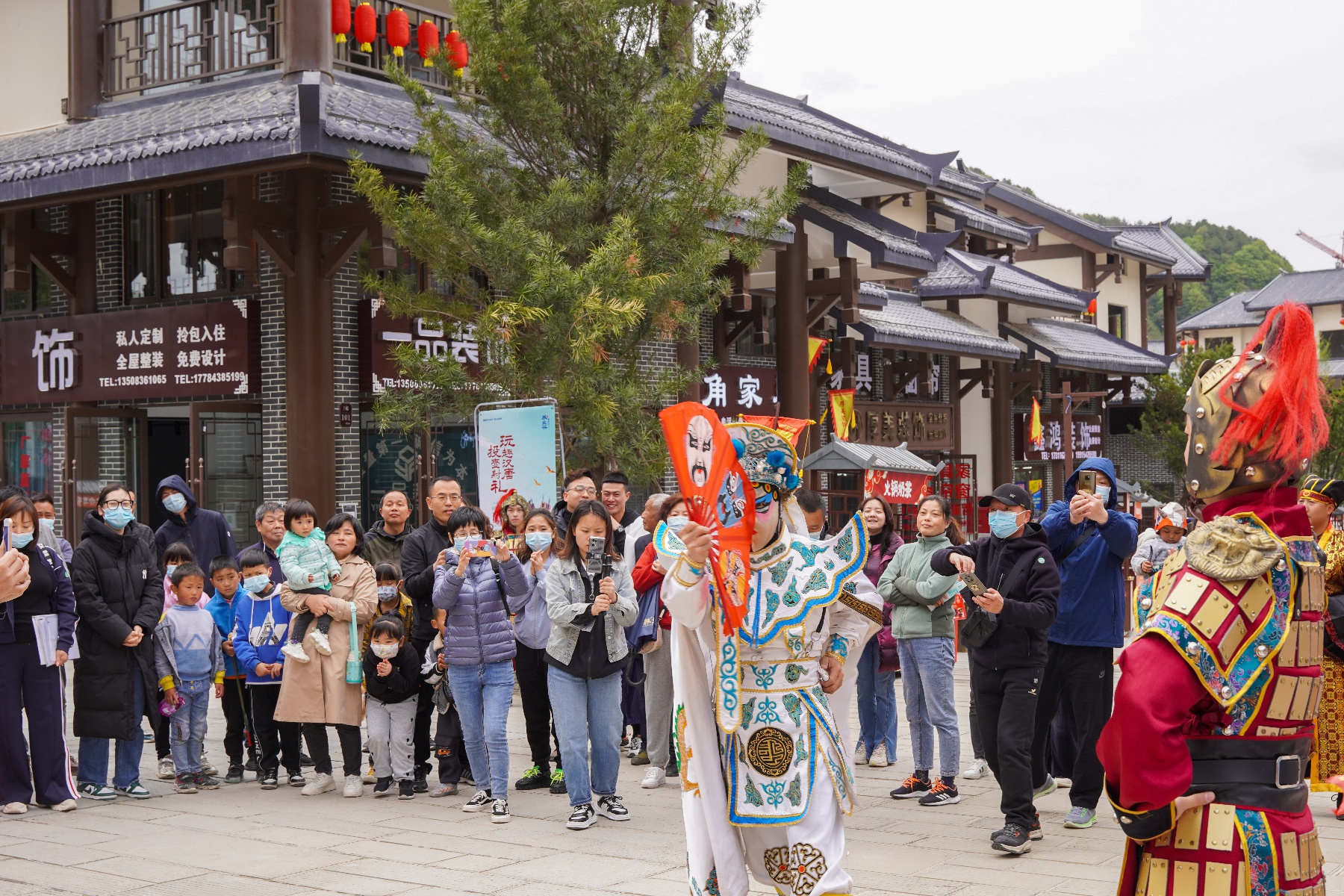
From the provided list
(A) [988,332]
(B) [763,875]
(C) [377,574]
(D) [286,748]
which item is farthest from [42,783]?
(A) [988,332]

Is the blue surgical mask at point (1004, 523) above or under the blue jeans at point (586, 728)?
above

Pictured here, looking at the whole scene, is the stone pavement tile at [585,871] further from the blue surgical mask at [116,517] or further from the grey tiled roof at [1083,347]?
the grey tiled roof at [1083,347]

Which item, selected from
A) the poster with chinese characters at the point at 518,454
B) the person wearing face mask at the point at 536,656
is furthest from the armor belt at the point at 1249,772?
the poster with chinese characters at the point at 518,454

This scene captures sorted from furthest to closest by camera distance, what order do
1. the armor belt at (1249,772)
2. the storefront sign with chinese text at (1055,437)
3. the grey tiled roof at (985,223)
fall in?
the storefront sign with chinese text at (1055,437) → the grey tiled roof at (985,223) → the armor belt at (1249,772)

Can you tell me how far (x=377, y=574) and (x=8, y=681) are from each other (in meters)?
2.17

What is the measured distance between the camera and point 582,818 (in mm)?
7363

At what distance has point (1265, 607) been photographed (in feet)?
10.7

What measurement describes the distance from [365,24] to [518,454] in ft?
19.9

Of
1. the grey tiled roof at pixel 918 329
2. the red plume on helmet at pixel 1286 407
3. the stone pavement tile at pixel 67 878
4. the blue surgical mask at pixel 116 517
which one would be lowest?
the stone pavement tile at pixel 67 878

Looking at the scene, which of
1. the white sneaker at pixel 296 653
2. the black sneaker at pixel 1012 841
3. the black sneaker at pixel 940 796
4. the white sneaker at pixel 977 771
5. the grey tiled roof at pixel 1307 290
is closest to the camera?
the black sneaker at pixel 1012 841

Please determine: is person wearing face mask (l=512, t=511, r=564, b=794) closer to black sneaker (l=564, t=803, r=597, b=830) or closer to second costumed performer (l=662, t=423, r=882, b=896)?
black sneaker (l=564, t=803, r=597, b=830)

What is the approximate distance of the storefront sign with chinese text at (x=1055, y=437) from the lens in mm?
→ 27625

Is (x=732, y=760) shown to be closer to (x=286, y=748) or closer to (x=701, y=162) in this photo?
(x=286, y=748)

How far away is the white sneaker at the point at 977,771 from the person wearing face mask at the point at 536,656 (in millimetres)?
2613
